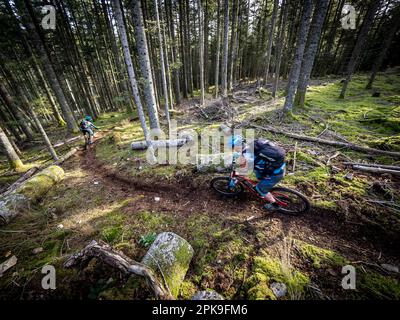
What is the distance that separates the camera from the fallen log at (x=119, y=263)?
8.76 feet

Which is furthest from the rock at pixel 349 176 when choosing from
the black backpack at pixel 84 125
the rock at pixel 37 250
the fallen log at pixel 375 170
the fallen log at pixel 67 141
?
the fallen log at pixel 67 141

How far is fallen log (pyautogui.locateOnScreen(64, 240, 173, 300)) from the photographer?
2669mm

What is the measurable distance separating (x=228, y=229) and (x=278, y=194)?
6.41ft

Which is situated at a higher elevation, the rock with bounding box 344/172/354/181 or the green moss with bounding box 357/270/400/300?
the rock with bounding box 344/172/354/181

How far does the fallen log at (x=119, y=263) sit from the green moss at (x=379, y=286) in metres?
3.65

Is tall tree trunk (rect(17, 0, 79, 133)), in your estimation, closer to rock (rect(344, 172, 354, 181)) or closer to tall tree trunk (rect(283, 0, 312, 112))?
tall tree trunk (rect(283, 0, 312, 112))

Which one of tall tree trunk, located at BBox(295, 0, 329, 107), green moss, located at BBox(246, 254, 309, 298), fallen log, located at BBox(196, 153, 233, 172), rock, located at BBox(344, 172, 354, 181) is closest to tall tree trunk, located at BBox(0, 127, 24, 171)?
fallen log, located at BBox(196, 153, 233, 172)

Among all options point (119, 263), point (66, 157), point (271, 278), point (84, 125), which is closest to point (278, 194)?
point (271, 278)

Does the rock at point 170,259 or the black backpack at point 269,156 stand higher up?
the black backpack at point 269,156

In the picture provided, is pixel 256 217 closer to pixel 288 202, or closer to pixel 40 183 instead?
pixel 288 202

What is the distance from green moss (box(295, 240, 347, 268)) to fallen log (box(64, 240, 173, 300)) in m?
3.06

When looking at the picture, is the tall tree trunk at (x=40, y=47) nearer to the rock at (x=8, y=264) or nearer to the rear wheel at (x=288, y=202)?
the rock at (x=8, y=264)

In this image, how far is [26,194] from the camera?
5.68m

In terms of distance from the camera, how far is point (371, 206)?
4.20 metres
